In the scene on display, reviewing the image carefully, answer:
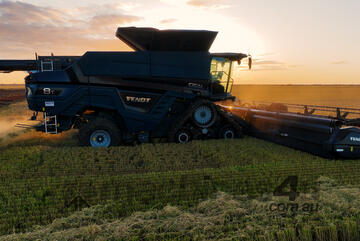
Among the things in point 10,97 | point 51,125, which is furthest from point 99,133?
point 10,97

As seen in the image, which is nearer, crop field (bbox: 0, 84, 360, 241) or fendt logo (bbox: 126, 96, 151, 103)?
crop field (bbox: 0, 84, 360, 241)

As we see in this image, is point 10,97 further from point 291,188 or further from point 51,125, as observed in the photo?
point 291,188

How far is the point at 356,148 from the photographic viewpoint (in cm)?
654

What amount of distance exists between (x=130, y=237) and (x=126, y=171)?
282cm

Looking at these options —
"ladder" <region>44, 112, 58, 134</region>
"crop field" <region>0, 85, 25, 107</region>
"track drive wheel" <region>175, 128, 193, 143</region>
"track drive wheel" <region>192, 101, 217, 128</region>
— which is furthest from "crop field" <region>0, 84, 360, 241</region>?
"crop field" <region>0, 85, 25, 107</region>

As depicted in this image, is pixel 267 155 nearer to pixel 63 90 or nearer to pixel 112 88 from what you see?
pixel 112 88

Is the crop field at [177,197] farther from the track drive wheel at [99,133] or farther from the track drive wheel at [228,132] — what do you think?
the track drive wheel at [228,132]

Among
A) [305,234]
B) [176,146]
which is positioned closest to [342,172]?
[305,234]

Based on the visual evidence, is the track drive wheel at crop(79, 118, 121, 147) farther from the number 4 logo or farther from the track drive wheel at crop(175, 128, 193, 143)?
the number 4 logo

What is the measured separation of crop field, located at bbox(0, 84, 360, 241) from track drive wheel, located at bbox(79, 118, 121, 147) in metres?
1.24

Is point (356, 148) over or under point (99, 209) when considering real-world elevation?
Result: over

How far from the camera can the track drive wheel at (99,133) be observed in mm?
8445

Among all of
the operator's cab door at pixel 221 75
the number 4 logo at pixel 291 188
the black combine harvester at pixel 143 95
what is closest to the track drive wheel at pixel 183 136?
the black combine harvester at pixel 143 95

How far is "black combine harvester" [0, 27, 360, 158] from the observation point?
8547 mm
